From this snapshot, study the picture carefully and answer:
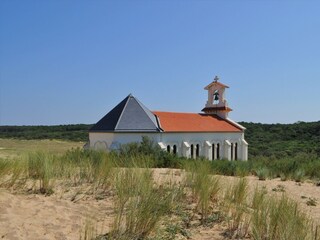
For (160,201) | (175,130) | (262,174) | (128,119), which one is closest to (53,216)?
(160,201)

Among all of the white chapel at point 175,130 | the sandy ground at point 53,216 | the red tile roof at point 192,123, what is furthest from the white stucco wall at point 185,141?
the sandy ground at point 53,216

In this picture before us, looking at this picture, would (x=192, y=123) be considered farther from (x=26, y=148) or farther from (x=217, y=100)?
(x=26, y=148)

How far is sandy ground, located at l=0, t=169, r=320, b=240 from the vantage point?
5465mm

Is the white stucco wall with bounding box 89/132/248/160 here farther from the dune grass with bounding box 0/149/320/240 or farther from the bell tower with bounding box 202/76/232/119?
the dune grass with bounding box 0/149/320/240

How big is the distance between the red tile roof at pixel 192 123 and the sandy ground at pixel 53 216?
23368mm

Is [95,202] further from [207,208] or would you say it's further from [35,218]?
[207,208]

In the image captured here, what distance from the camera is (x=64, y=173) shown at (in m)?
9.30

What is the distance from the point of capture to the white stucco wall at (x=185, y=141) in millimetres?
28938

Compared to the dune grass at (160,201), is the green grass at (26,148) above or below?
above

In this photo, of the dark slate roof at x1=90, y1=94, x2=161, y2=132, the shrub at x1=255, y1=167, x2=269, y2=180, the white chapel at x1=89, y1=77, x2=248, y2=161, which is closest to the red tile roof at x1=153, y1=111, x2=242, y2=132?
the white chapel at x1=89, y1=77, x2=248, y2=161

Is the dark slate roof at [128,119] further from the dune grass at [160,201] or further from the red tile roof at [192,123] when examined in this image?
the dune grass at [160,201]

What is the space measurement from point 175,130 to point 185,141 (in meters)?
1.88

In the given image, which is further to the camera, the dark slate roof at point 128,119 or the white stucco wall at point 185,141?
the dark slate roof at point 128,119

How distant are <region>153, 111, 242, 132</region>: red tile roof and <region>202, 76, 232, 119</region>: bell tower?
80 cm
